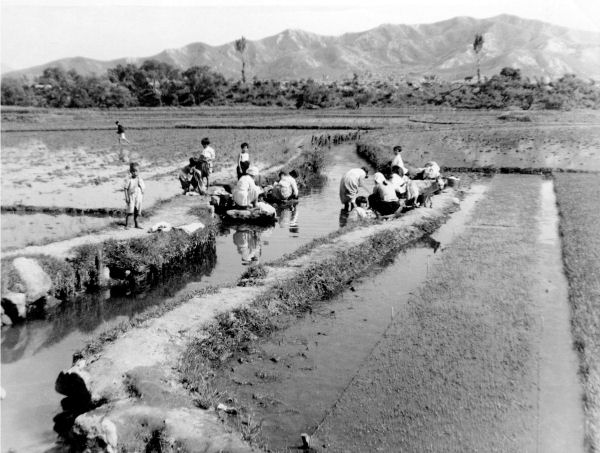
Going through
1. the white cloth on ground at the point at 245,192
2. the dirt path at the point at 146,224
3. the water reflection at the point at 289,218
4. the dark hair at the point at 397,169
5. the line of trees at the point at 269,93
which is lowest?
the water reflection at the point at 289,218

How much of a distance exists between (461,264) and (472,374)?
16.3ft

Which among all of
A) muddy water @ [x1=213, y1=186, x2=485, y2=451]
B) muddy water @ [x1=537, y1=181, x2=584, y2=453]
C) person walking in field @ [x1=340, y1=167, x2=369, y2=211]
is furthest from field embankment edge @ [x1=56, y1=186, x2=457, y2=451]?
person walking in field @ [x1=340, y1=167, x2=369, y2=211]

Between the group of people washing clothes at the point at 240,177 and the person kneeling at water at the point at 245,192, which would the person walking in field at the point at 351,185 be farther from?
the person kneeling at water at the point at 245,192

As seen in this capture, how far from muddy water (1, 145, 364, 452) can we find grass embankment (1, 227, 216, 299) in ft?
1.47

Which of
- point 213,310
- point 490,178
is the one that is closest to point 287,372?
point 213,310

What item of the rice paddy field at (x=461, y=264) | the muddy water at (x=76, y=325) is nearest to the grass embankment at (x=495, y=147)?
the rice paddy field at (x=461, y=264)

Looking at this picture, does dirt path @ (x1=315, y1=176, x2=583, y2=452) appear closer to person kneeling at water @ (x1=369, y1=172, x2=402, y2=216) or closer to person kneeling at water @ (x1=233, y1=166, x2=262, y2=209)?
person kneeling at water @ (x1=369, y1=172, x2=402, y2=216)

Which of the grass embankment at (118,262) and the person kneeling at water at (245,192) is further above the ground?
the person kneeling at water at (245,192)

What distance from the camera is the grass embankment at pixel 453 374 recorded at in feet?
20.2

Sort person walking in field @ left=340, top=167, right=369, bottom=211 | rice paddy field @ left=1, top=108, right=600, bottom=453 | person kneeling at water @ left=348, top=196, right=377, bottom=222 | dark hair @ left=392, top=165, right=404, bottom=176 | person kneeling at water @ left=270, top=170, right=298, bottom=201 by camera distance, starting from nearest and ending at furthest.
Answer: rice paddy field @ left=1, top=108, right=600, bottom=453
person kneeling at water @ left=348, top=196, right=377, bottom=222
dark hair @ left=392, top=165, right=404, bottom=176
person walking in field @ left=340, top=167, right=369, bottom=211
person kneeling at water @ left=270, top=170, right=298, bottom=201

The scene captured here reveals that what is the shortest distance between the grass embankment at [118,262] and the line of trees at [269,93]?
172ft

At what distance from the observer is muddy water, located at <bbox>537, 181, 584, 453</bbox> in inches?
237

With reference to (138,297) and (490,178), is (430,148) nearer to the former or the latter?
(490,178)

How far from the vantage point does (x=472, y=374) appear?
737cm
